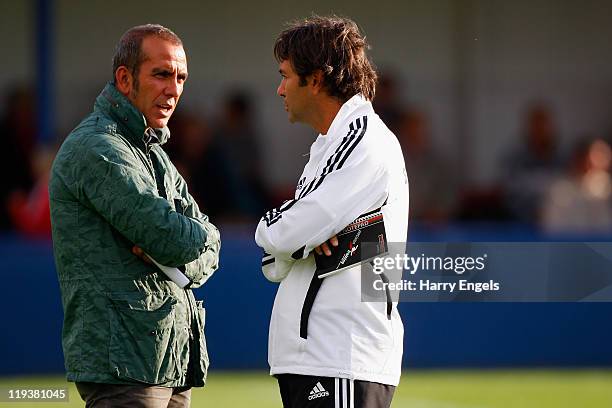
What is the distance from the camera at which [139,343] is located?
4145 mm

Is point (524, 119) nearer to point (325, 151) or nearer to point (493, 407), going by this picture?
point (493, 407)

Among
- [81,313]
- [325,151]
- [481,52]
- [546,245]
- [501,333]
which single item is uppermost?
[325,151]

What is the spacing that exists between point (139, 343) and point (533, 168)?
9400 millimetres

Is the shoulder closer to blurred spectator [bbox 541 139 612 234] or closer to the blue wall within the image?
the blue wall

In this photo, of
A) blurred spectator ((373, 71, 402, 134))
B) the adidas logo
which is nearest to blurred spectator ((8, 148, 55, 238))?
blurred spectator ((373, 71, 402, 134))

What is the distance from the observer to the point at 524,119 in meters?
14.8

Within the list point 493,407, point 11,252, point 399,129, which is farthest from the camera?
point 399,129

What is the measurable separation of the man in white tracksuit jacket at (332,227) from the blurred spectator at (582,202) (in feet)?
24.9

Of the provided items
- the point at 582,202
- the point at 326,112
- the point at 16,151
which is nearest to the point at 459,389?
the point at 582,202

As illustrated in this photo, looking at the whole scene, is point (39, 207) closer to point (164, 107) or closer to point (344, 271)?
point (164, 107)

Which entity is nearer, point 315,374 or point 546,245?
point 315,374

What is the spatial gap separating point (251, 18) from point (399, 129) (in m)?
2.84

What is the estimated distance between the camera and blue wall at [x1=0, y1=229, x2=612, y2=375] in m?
10.3

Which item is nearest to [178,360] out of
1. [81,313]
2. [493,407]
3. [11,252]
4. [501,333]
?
[81,313]
